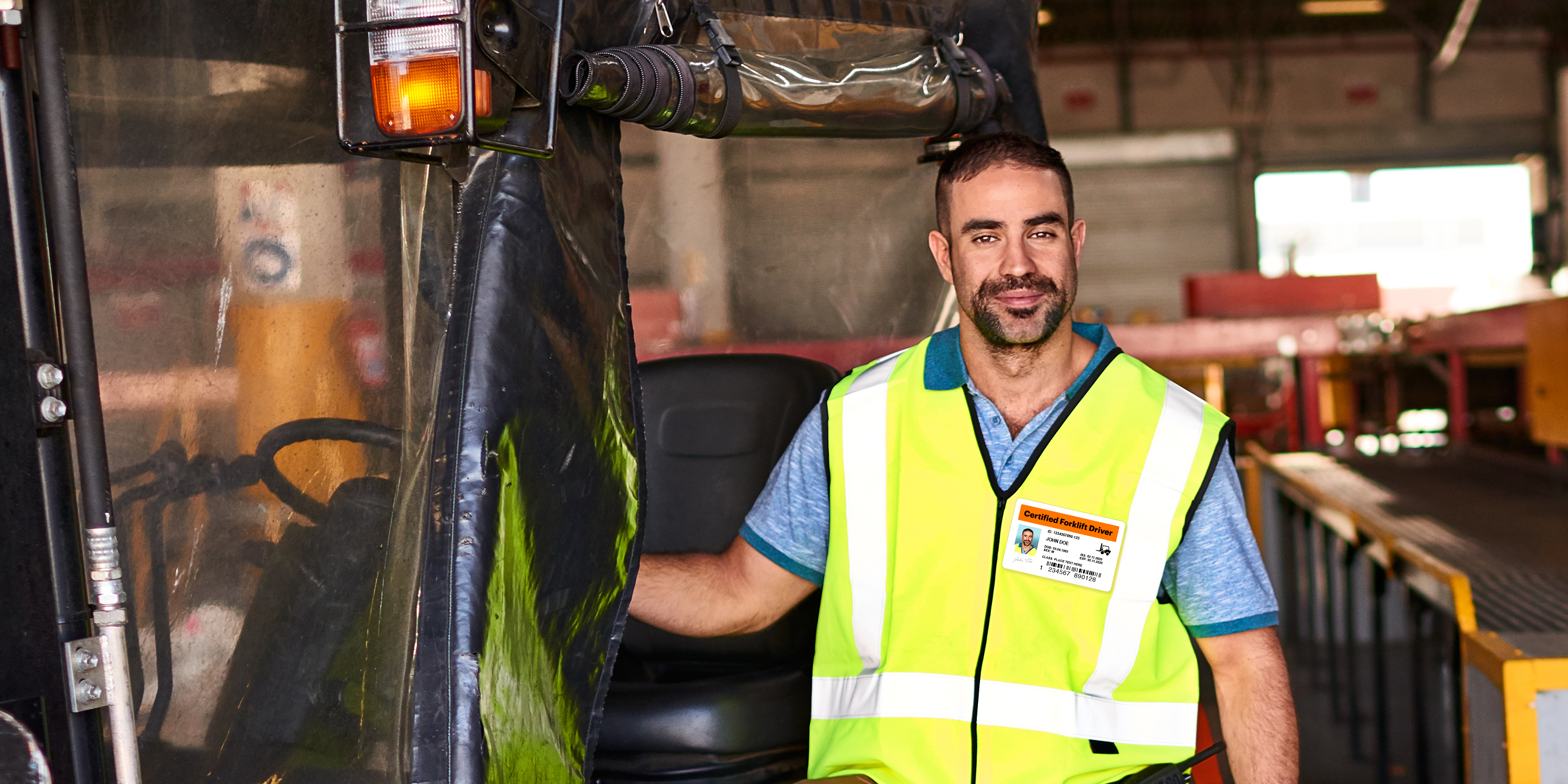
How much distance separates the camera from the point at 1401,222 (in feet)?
52.8

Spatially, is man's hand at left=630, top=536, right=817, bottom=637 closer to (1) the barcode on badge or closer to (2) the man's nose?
(1) the barcode on badge

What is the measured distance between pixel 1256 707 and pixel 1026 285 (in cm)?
67

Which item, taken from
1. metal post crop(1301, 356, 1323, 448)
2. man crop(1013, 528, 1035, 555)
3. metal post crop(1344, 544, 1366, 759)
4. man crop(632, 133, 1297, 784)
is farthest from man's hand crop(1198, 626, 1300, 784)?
metal post crop(1301, 356, 1323, 448)

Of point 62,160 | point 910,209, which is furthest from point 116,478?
point 910,209

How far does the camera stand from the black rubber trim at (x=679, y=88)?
1.40 meters

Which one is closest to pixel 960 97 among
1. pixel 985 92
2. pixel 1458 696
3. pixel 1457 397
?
pixel 985 92

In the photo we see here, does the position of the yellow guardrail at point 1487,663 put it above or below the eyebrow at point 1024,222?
below

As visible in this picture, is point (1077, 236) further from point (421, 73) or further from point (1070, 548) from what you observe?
point (421, 73)

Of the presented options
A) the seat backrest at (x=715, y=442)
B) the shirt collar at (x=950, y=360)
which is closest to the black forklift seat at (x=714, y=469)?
the seat backrest at (x=715, y=442)

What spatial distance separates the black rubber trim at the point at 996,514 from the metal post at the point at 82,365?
107 centimetres

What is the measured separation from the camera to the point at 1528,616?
241 cm

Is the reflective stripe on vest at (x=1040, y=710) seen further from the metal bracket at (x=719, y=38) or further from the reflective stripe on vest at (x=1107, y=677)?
the metal bracket at (x=719, y=38)

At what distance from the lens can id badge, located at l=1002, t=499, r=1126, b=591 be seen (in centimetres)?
170

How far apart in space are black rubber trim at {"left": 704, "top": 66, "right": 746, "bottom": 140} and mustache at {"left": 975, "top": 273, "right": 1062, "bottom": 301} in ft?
1.71
